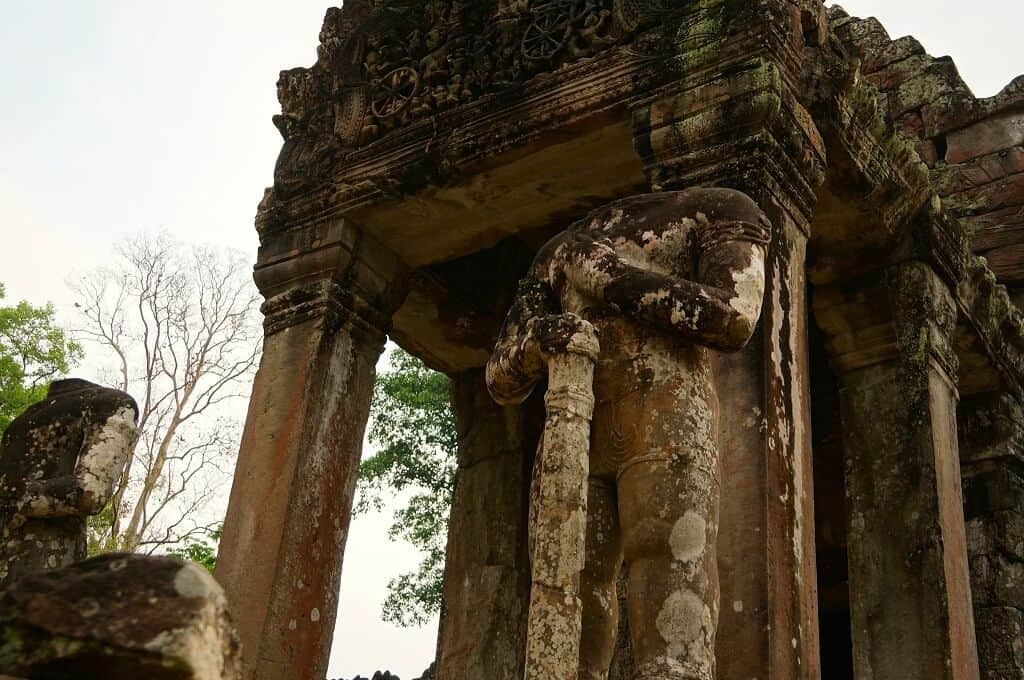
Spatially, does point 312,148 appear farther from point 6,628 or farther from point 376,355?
point 6,628

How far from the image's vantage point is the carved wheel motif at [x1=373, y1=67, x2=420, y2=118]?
23.7ft

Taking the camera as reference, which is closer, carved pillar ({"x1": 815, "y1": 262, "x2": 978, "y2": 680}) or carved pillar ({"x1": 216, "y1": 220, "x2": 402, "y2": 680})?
carved pillar ({"x1": 216, "y1": 220, "x2": 402, "y2": 680})

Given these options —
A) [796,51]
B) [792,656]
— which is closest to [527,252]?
[796,51]

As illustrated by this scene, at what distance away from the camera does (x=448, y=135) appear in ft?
22.6

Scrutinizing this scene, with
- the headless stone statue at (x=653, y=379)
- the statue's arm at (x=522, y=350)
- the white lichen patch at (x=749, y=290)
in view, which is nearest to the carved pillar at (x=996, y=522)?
the headless stone statue at (x=653, y=379)

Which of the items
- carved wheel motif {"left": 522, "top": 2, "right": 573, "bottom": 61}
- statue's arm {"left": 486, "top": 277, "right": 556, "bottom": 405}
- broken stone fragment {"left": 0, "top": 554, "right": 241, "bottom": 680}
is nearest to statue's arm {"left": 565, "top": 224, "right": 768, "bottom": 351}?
statue's arm {"left": 486, "top": 277, "right": 556, "bottom": 405}

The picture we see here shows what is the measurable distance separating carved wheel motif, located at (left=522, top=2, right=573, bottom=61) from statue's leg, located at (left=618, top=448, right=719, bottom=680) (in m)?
3.61

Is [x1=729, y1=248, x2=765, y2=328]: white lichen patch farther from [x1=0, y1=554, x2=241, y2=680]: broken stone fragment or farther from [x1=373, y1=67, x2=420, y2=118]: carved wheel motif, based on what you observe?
[x1=373, y1=67, x2=420, y2=118]: carved wheel motif

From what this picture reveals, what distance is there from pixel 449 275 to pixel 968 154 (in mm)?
5285

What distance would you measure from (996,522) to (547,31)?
5.06m

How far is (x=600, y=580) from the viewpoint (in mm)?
3885

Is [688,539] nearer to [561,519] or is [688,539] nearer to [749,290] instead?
[561,519]

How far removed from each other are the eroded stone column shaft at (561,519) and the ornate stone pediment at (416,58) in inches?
127

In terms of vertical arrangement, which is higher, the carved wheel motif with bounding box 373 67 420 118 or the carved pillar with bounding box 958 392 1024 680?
the carved wheel motif with bounding box 373 67 420 118
